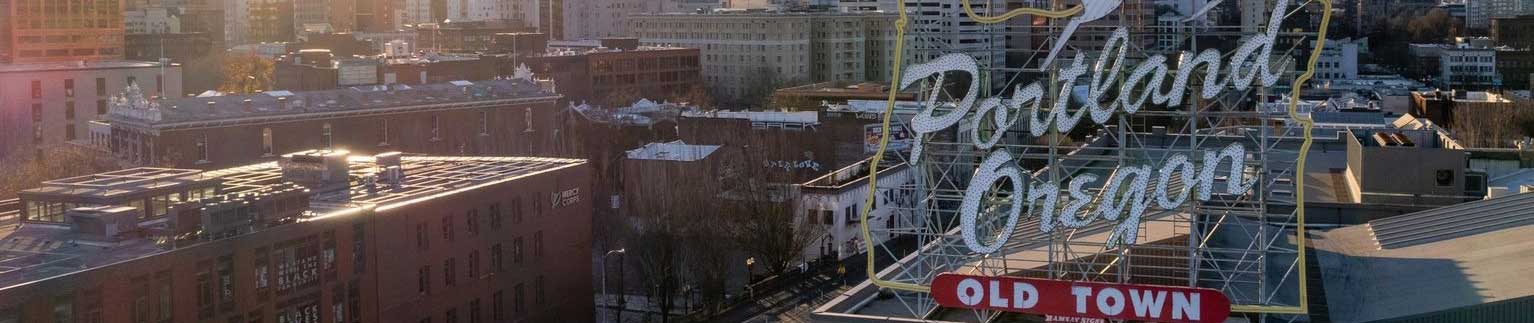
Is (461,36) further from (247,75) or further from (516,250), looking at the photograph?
(516,250)

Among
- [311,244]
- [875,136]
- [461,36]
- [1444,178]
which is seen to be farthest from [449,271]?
[461,36]

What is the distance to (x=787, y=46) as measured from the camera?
11094 cm

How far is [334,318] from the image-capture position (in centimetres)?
3125

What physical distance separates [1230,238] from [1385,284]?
9.66 ft

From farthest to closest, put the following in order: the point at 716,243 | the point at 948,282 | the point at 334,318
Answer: the point at 716,243, the point at 334,318, the point at 948,282

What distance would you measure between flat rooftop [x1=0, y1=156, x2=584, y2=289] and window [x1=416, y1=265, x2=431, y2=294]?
1.36 metres

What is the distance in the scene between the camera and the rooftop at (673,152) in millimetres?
58619

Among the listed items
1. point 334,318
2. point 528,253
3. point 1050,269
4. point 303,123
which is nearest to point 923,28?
point 1050,269

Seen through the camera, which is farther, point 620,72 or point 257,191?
point 620,72

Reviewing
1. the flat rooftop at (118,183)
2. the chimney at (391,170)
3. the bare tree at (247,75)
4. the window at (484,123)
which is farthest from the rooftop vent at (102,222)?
the bare tree at (247,75)

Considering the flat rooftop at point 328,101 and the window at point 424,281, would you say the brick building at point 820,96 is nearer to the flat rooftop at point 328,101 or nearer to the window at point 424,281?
the flat rooftop at point 328,101

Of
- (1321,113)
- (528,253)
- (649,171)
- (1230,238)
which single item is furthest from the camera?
(1321,113)

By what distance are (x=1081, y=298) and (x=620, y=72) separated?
240ft

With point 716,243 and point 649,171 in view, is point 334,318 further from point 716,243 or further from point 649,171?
point 649,171
